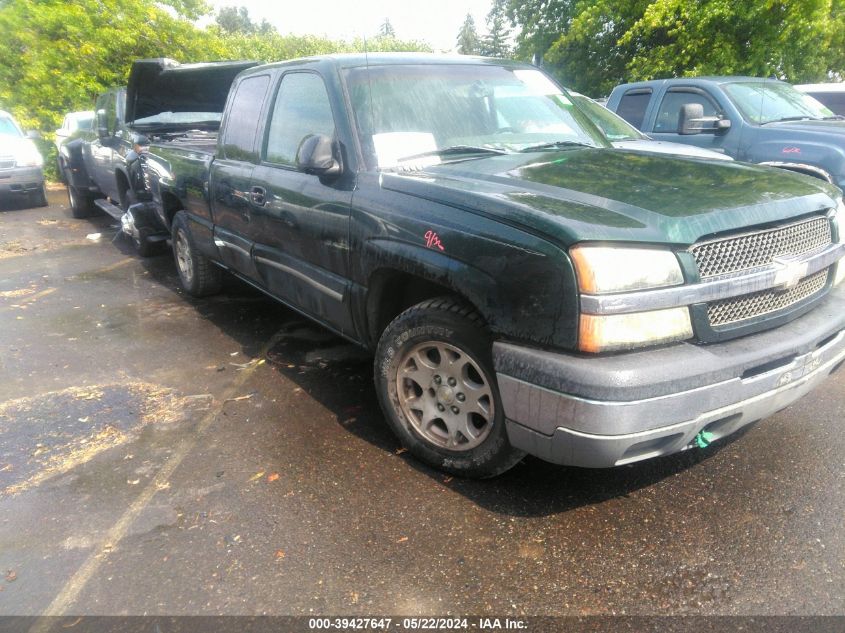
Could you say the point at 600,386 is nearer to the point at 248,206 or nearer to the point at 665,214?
the point at 665,214

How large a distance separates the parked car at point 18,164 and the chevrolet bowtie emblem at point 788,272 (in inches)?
494

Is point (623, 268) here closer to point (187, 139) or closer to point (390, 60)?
point (390, 60)

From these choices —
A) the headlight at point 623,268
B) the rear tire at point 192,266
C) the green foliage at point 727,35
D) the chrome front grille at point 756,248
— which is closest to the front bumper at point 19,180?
the rear tire at point 192,266

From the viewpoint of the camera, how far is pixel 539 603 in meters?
2.27

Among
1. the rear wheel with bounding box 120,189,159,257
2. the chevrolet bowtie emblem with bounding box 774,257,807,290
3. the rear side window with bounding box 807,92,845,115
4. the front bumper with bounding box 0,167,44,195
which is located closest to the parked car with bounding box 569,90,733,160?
the chevrolet bowtie emblem with bounding box 774,257,807,290

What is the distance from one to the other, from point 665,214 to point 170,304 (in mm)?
4808

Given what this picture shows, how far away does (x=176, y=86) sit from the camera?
7.09 meters

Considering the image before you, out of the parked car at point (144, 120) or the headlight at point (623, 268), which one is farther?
the parked car at point (144, 120)

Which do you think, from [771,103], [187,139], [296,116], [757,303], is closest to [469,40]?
[771,103]

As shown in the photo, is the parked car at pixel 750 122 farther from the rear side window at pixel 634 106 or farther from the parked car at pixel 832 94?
the parked car at pixel 832 94

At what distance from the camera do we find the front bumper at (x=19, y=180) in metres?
11.5

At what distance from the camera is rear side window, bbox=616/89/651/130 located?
8.36m

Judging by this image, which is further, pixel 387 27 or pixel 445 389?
pixel 387 27

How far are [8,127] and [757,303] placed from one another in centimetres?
1349
